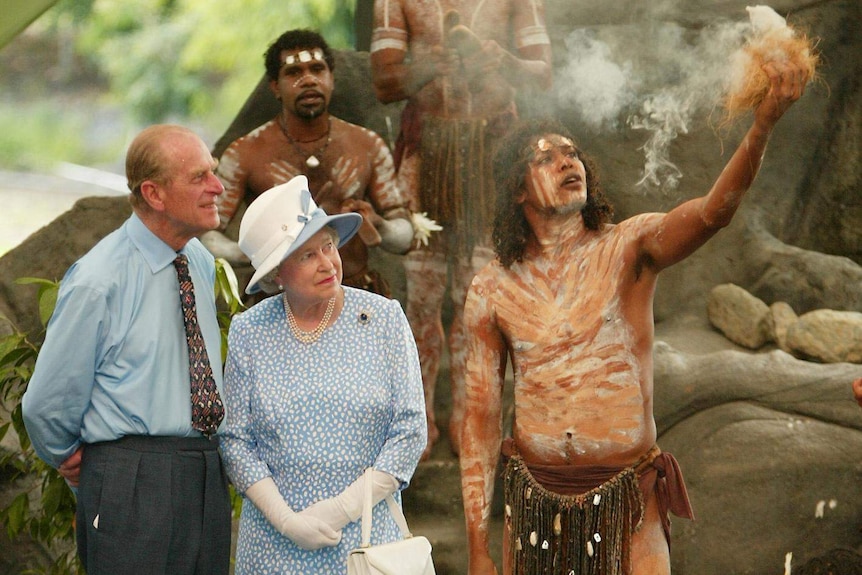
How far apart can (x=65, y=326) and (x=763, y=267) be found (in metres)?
2.89

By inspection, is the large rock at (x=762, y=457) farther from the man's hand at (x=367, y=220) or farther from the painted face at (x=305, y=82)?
the painted face at (x=305, y=82)

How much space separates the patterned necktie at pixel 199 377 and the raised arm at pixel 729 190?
59.1 inches

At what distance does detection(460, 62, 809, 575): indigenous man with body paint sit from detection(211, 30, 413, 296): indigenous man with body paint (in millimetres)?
890

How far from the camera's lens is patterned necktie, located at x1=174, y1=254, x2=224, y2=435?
3.13 meters

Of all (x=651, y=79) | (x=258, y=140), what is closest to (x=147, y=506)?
(x=258, y=140)

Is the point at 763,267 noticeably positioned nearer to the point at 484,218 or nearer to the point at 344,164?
the point at 484,218

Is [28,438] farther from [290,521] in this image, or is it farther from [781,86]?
[781,86]

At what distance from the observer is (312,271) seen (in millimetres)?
3104

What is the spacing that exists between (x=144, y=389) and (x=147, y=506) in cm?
30

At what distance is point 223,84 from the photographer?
5262mm

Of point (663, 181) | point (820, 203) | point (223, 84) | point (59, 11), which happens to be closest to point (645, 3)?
point (663, 181)

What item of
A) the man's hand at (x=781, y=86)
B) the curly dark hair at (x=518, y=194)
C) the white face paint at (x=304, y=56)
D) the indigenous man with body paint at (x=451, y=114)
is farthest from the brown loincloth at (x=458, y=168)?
the man's hand at (x=781, y=86)

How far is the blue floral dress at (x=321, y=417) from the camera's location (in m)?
3.04

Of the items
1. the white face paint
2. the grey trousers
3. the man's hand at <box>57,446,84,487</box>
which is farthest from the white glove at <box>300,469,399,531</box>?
the white face paint
